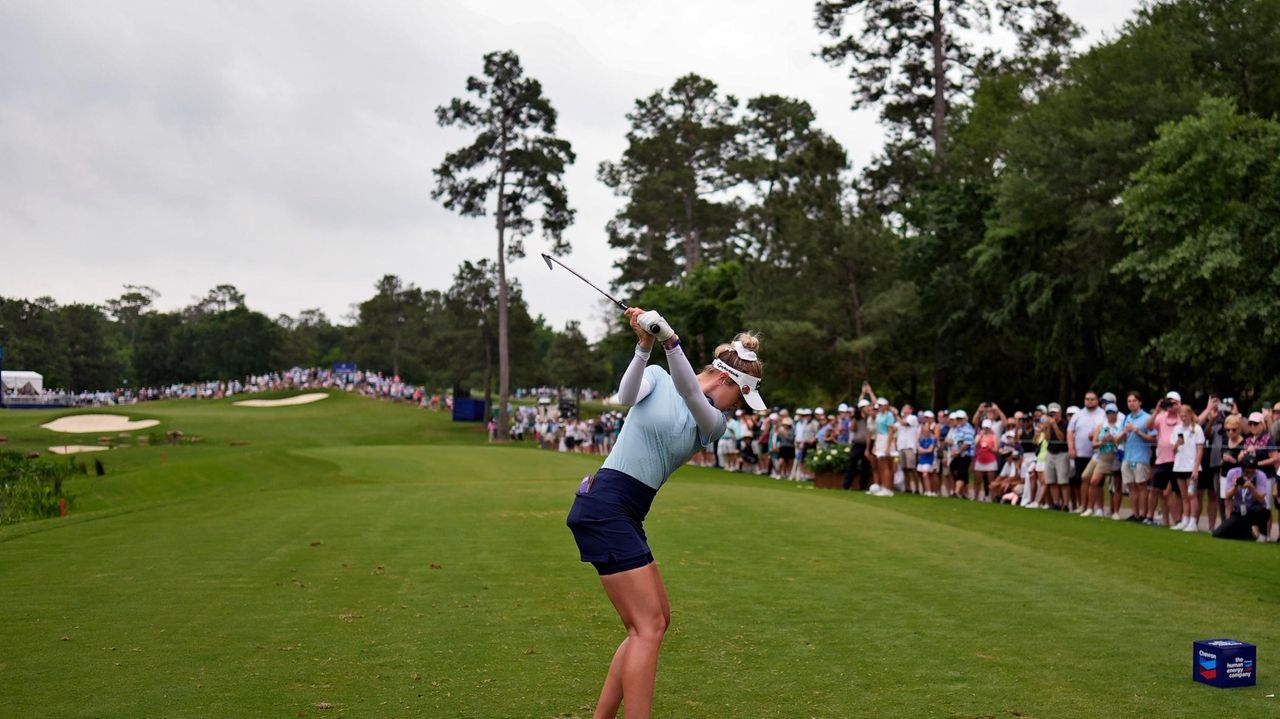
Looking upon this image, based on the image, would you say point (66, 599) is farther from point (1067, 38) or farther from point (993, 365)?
point (1067, 38)

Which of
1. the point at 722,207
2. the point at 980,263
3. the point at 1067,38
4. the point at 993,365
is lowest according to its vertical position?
the point at 993,365

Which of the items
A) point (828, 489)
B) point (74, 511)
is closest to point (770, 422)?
point (828, 489)

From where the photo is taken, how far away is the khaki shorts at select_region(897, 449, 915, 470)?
86.8 feet

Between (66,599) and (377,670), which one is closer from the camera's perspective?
(377,670)

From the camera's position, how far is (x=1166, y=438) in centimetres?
1855

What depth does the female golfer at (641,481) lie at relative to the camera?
209 inches

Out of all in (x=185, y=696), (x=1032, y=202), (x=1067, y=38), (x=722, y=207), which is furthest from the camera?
(x=722, y=207)

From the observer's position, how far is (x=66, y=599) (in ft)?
32.4

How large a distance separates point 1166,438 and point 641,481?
15.7 meters

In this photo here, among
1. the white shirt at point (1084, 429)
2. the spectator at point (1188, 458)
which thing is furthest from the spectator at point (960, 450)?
the spectator at point (1188, 458)

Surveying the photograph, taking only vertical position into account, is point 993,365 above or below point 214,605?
above

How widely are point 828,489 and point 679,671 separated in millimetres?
21133

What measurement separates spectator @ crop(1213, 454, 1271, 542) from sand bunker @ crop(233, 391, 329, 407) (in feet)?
240

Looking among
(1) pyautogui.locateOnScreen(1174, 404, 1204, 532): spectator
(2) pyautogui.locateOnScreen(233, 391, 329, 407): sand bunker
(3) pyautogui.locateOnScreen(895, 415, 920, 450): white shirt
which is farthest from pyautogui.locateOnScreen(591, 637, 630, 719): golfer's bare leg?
(2) pyautogui.locateOnScreen(233, 391, 329, 407): sand bunker
